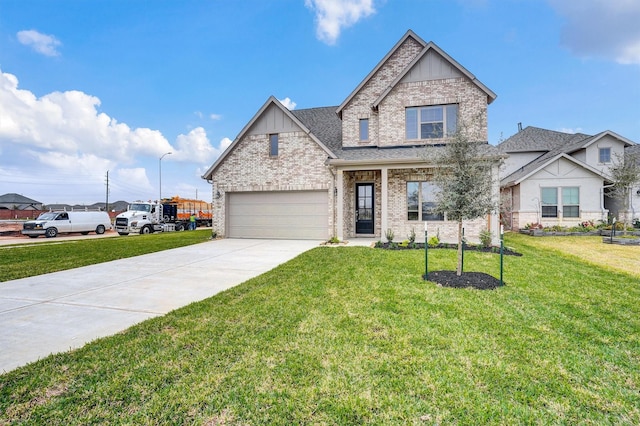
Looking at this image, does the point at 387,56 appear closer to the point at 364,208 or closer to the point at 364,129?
the point at 364,129

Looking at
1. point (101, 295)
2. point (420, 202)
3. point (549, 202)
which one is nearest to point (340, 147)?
point (420, 202)

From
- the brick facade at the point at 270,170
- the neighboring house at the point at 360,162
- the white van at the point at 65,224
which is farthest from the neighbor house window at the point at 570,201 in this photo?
the white van at the point at 65,224

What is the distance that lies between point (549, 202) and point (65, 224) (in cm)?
3157

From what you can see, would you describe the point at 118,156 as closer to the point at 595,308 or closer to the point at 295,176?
the point at 295,176

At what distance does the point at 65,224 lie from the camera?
2089 centimetres

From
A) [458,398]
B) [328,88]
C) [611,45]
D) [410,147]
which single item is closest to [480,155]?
[458,398]

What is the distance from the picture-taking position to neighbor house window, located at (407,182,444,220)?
1305 cm

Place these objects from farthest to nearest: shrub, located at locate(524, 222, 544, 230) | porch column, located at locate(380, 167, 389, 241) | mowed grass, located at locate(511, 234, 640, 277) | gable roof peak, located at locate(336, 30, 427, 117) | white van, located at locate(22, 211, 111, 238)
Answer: white van, located at locate(22, 211, 111, 238)
shrub, located at locate(524, 222, 544, 230)
gable roof peak, located at locate(336, 30, 427, 117)
porch column, located at locate(380, 167, 389, 241)
mowed grass, located at locate(511, 234, 640, 277)

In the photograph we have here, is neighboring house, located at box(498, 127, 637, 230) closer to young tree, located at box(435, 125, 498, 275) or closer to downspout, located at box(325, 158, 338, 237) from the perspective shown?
downspout, located at box(325, 158, 338, 237)

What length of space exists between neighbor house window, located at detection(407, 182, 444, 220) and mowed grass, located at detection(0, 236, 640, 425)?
25.6 ft

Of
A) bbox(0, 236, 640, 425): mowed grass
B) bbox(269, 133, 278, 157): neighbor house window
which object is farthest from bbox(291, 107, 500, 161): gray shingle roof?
bbox(0, 236, 640, 425): mowed grass

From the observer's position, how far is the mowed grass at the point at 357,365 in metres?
2.36

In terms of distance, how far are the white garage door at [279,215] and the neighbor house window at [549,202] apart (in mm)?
13846

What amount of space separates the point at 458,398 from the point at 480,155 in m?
5.24
